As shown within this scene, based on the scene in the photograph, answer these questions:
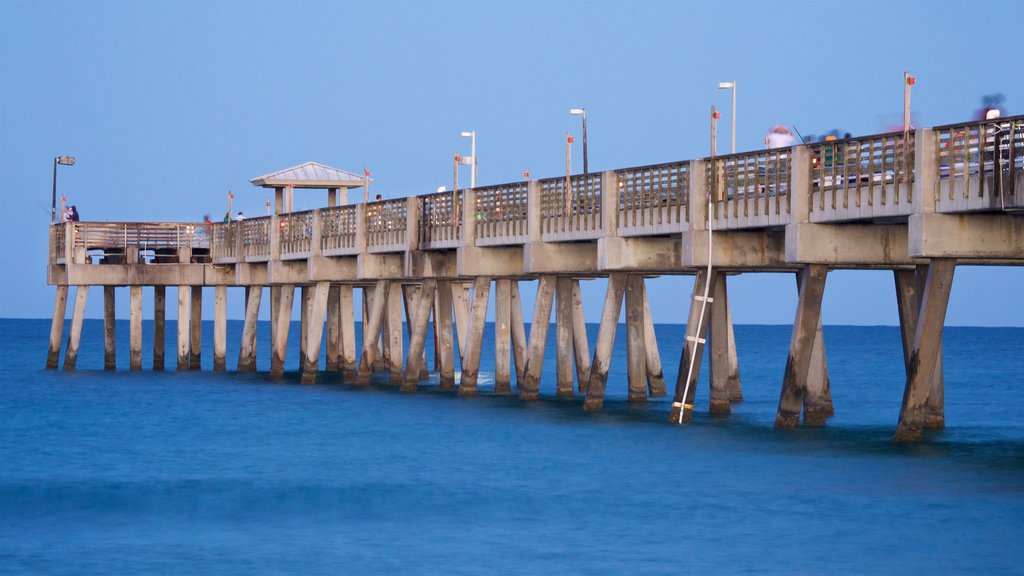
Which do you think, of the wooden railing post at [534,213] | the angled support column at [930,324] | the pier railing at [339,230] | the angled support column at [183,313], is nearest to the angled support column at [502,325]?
the wooden railing post at [534,213]

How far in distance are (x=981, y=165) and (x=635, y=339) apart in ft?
50.0

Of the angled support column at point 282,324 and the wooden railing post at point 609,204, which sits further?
the angled support column at point 282,324

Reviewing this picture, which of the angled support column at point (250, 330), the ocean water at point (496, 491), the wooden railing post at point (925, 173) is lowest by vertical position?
the ocean water at point (496, 491)

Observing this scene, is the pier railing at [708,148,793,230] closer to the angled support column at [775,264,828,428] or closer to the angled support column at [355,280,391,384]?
the angled support column at [775,264,828,428]

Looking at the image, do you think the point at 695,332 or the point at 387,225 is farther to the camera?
the point at 387,225

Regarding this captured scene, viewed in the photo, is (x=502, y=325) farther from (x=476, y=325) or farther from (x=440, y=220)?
(x=440, y=220)

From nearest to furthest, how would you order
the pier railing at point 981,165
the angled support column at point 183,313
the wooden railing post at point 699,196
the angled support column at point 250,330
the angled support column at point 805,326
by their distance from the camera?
the pier railing at point 981,165
the angled support column at point 805,326
the wooden railing post at point 699,196
the angled support column at point 250,330
the angled support column at point 183,313

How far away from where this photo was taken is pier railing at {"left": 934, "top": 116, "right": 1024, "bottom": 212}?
26.1 metres

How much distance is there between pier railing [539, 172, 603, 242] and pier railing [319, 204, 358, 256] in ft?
35.5

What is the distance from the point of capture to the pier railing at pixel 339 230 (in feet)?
165

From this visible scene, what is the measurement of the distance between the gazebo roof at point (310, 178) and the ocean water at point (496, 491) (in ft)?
41.7

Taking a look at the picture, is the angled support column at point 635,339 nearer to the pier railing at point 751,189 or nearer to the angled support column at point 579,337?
the angled support column at point 579,337

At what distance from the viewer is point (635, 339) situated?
135 feet

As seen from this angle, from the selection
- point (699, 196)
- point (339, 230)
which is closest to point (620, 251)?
point (699, 196)
